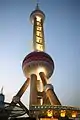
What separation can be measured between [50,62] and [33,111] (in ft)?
52.6

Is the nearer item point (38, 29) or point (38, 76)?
point (38, 76)

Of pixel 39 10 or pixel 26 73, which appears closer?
pixel 26 73

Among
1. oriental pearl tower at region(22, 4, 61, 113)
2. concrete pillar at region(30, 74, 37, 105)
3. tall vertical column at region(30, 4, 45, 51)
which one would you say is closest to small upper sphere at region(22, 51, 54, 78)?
oriental pearl tower at region(22, 4, 61, 113)

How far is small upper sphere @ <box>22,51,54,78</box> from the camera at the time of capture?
1379 inches

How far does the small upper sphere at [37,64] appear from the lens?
35.0 meters

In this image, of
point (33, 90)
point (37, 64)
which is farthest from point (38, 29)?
point (33, 90)

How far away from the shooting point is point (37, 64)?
35.0 meters

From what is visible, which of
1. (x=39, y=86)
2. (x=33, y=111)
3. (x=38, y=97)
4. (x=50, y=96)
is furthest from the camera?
(x=39, y=86)

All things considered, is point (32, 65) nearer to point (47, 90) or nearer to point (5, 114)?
point (47, 90)

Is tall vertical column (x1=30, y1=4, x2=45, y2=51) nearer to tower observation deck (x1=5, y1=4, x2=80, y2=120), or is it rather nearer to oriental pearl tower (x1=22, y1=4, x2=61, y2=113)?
tower observation deck (x1=5, y1=4, x2=80, y2=120)

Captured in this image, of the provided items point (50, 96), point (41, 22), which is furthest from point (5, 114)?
point (41, 22)

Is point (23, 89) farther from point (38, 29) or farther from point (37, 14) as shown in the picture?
point (37, 14)

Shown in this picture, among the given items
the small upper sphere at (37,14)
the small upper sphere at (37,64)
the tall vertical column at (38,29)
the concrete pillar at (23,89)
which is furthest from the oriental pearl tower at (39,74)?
the small upper sphere at (37,14)

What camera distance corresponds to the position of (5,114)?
17141mm
